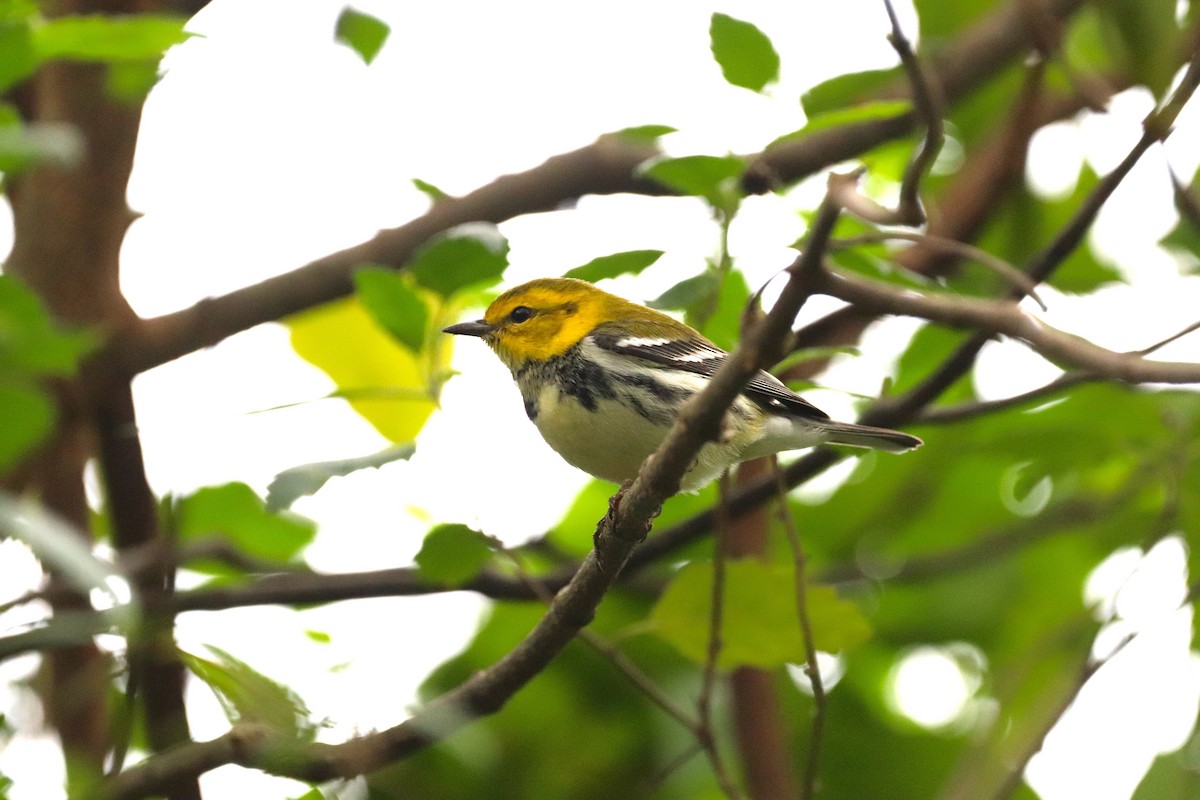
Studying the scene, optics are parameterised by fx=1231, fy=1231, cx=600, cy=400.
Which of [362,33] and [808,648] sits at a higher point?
[362,33]

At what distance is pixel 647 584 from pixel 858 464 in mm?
856

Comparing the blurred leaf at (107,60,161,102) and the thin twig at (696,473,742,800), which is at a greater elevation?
the blurred leaf at (107,60,161,102)

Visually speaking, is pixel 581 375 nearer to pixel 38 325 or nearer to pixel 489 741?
pixel 489 741

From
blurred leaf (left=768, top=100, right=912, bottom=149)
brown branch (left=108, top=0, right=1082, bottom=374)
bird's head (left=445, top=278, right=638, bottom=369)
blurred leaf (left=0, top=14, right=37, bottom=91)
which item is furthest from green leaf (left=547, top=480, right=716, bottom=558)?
blurred leaf (left=0, top=14, right=37, bottom=91)

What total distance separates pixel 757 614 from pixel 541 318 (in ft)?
5.13

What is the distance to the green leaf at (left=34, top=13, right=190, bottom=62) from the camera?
213 centimetres

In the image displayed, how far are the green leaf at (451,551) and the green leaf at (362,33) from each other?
38.1 inches

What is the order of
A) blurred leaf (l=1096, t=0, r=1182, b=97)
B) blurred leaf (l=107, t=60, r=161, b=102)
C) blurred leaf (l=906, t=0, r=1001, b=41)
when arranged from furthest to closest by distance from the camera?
blurred leaf (l=906, t=0, r=1001, b=41), blurred leaf (l=107, t=60, r=161, b=102), blurred leaf (l=1096, t=0, r=1182, b=97)

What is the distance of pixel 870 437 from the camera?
10.2ft

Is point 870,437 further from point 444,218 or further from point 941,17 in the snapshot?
point 941,17

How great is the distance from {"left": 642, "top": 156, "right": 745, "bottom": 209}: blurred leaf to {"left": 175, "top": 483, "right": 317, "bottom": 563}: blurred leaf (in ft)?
4.54

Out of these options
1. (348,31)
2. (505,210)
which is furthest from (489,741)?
(348,31)

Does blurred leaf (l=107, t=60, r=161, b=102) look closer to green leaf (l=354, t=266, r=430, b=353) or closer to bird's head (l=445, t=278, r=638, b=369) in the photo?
green leaf (l=354, t=266, r=430, b=353)

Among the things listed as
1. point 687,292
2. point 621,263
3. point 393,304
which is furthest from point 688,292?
point 393,304
